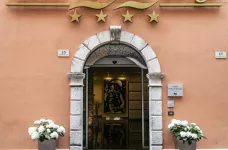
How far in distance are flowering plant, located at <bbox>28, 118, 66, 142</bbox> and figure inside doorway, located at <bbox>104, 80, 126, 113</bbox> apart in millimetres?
2780

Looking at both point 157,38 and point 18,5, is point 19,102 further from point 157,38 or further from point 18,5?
point 157,38

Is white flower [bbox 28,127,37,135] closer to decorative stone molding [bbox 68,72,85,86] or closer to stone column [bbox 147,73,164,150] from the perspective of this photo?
decorative stone molding [bbox 68,72,85,86]

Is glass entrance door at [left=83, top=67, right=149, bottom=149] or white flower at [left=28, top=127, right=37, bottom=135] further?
glass entrance door at [left=83, top=67, right=149, bottom=149]

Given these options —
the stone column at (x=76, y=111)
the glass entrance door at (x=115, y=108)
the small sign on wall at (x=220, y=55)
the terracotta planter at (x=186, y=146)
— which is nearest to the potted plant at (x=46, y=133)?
the stone column at (x=76, y=111)

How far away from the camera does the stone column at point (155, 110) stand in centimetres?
650

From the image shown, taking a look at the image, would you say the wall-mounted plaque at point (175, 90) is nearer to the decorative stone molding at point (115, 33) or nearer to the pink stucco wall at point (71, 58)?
the pink stucco wall at point (71, 58)

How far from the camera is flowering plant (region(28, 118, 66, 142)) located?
5.96 meters

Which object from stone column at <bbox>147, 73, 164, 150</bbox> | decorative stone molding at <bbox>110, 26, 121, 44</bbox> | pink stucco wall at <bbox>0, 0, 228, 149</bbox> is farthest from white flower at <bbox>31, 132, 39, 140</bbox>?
decorative stone molding at <bbox>110, 26, 121, 44</bbox>

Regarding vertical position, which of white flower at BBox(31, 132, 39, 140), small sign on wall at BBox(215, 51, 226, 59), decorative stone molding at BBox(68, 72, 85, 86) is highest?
small sign on wall at BBox(215, 51, 226, 59)

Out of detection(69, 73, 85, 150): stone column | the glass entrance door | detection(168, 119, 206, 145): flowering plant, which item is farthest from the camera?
the glass entrance door

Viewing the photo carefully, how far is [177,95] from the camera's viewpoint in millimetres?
6613

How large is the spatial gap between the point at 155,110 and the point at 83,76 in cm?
159

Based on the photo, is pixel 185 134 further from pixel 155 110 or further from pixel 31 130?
pixel 31 130

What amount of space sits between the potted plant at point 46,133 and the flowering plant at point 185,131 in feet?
6.94
